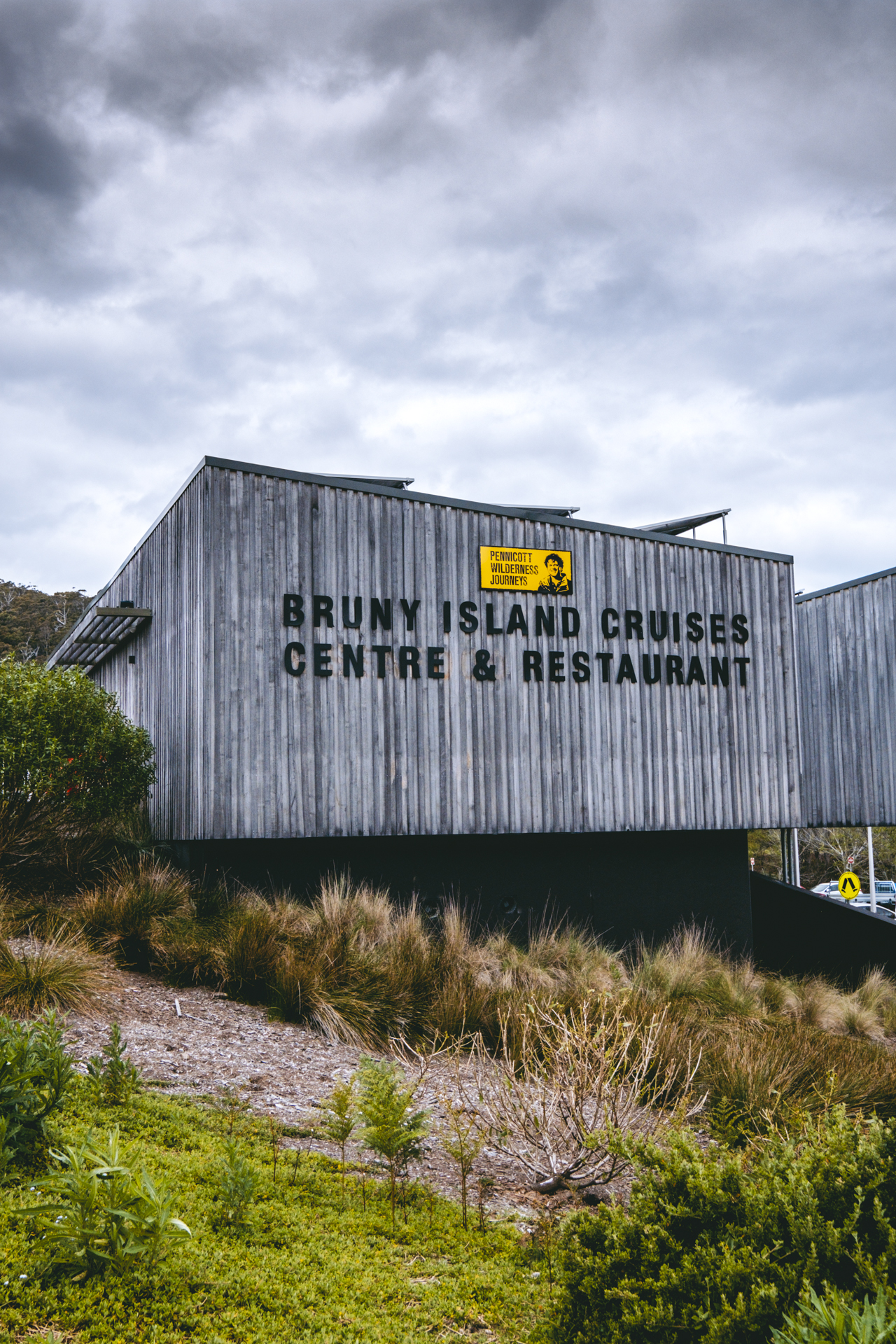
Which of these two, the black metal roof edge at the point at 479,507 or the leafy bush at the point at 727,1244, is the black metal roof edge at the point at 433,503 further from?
the leafy bush at the point at 727,1244

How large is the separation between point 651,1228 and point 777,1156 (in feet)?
2.24

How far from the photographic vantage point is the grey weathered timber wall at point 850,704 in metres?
17.6

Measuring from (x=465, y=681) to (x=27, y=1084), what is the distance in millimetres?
8841

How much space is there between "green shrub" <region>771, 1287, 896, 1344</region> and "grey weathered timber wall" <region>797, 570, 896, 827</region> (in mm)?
15863

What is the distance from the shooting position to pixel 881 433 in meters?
22.5

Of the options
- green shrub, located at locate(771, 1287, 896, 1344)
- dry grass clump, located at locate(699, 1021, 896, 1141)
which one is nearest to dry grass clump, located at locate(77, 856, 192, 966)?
dry grass clump, located at locate(699, 1021, 896, 1141)

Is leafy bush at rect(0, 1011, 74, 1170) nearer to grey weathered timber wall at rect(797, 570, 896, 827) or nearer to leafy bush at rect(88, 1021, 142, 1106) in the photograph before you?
leafy bush at rect(88, 1021, 142, 1106)

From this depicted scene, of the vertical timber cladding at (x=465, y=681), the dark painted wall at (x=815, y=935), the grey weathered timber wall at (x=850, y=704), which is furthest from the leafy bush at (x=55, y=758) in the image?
the grey weathered timber wall at (x=850, y=704)

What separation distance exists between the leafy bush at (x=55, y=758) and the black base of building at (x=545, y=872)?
131 cm

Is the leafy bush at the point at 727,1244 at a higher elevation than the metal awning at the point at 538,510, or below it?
below

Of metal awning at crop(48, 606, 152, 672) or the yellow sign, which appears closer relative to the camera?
the yellow sign

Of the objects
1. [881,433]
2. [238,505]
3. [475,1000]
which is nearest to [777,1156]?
[475,1000]

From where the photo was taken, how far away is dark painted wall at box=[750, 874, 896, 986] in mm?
14547

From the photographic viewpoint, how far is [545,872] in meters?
13.0
